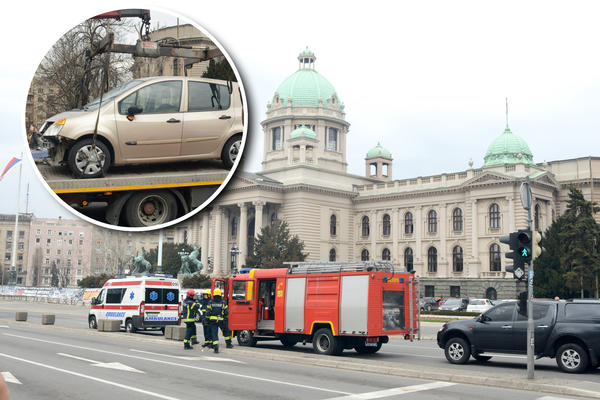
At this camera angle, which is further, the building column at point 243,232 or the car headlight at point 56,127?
the building column at point 243,232

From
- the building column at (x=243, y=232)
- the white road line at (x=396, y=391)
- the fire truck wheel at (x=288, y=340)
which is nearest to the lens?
the white road line at (x=396, y=391)

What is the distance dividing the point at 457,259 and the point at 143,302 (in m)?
49.2

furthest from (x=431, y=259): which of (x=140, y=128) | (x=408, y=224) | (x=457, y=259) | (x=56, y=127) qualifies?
(x=56, y=127)

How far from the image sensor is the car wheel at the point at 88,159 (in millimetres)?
3115

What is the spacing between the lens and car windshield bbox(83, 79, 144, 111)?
10.5 feet

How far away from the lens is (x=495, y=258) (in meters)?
66.9

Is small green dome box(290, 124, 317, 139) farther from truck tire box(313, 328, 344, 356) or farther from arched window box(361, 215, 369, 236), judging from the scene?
truck tire box(313, 328, 344, 356)

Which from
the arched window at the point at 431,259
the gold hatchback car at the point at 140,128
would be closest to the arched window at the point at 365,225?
the arched window at the point at 431,259

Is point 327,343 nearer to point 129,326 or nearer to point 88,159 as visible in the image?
point 129,326

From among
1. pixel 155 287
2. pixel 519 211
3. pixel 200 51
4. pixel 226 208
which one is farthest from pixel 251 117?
pixel 226 208

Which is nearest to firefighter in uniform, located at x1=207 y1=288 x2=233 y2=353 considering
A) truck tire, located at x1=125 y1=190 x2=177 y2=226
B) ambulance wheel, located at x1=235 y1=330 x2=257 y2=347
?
ambulance wheel, located at x1=235 y1=330 x2=257 y2=347

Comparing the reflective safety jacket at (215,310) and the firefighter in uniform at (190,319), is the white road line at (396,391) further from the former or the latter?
the firefighter in uniform at (190,319)

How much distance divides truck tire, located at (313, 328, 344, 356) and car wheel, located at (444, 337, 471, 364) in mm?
3181

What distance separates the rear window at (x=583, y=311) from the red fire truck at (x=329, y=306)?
467cm
